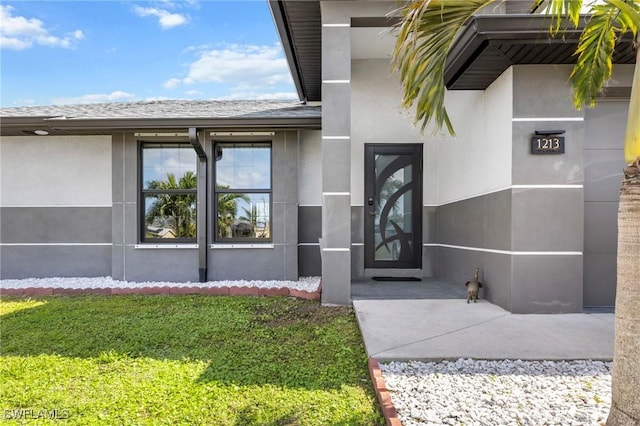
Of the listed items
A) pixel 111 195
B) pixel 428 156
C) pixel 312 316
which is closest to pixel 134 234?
pixel 111 195

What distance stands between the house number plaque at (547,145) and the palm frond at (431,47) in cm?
211

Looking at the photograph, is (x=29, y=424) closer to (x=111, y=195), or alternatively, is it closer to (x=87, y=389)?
(x=87, y=389)

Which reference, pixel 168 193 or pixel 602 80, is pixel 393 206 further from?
pixel 168 193

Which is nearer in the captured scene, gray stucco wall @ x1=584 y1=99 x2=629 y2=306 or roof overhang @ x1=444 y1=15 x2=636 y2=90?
roof overhang @ x1=444 y1=15 x2=636 y2=90

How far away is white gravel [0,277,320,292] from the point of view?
238 inches

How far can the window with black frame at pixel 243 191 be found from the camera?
655cm

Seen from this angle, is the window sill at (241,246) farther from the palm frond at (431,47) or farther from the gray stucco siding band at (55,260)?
the palm frond at (431,47)

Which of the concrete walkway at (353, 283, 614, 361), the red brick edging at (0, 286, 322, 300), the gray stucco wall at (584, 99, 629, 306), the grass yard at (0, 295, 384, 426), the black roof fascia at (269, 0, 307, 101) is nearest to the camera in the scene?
the grass yard at (0, 295, 384, 426)

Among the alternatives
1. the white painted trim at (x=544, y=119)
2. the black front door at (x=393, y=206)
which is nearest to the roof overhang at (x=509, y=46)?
the white painted trim at (x=544, y=119)

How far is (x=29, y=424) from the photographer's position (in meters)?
2.26

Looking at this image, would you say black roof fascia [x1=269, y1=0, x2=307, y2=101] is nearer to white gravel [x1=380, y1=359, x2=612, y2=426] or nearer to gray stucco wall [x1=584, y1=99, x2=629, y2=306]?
gray stucco wall [x1=584, y1=99, x2=629, y2=306]

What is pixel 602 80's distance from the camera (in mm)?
3324

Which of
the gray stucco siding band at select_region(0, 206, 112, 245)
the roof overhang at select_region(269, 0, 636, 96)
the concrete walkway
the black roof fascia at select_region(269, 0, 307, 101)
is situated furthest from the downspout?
the concrete walkway

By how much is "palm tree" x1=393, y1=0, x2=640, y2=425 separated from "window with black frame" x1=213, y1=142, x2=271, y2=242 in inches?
167
